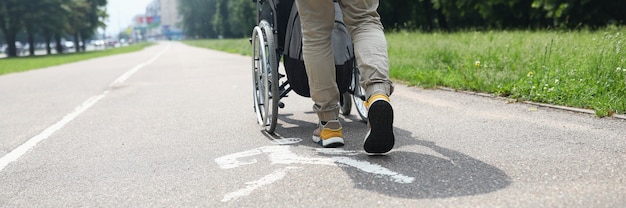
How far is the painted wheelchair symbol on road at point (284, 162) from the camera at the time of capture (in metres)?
2.85

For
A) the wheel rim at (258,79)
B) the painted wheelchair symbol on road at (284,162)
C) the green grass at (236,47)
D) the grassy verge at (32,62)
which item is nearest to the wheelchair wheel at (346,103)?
the wheel rim at (258,79)

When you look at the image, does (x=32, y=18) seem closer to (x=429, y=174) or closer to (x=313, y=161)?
(x=313, y=161)

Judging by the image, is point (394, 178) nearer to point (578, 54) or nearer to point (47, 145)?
point (47, 145)

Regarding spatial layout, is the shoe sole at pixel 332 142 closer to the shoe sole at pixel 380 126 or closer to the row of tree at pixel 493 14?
the shoe sole at pixel 380 126

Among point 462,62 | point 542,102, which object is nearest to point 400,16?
point 462,62

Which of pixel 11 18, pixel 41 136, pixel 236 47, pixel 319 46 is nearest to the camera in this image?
pixel 319 46

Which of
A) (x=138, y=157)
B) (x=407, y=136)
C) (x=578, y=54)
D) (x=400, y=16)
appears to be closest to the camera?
(x=138, y=157)

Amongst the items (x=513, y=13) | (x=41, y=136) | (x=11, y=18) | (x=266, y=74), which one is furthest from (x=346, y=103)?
(x=11, y=18)

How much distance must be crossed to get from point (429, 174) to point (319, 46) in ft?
3.59

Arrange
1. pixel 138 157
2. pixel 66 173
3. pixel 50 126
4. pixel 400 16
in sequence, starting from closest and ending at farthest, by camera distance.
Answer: pixel 66 173 → pixel 138 157 → pixel 50 126 → pixel 400 16

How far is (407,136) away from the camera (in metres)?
4.05

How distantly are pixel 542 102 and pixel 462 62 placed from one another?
10.7ft

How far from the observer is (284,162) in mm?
3359

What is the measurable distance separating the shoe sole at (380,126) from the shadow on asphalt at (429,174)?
131mm
